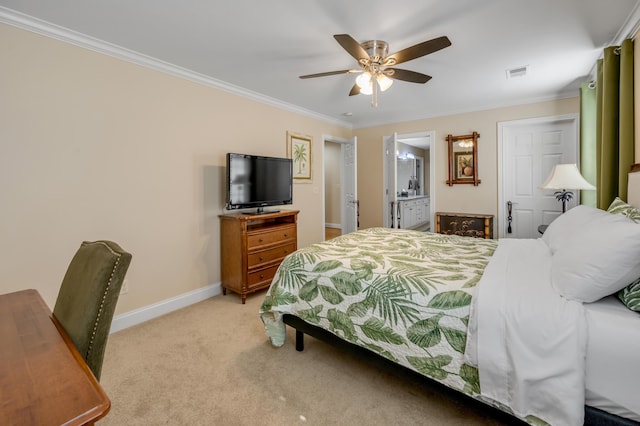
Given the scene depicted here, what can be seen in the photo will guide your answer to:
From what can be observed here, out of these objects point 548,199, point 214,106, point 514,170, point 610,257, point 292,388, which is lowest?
point 292,388

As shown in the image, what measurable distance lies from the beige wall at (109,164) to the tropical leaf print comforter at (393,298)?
4.69 ft

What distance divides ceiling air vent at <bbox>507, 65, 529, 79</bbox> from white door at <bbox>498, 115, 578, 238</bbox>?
1130 millimetres

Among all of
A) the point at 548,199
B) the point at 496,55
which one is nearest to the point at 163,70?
the point at 496,55

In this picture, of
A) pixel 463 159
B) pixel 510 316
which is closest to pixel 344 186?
pixel 463 159

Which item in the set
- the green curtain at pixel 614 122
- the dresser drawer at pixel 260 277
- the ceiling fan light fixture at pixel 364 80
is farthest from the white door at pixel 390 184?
the green curtain at pixel 614 122

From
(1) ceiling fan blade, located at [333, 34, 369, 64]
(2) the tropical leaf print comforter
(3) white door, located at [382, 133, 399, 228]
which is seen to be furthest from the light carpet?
(3) white door, located at [382, 133, 399, 228]

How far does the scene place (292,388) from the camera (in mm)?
1824

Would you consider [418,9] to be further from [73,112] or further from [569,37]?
[73,112]

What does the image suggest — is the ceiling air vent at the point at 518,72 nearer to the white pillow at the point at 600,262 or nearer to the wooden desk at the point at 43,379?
the white pillow at the point at 600,262

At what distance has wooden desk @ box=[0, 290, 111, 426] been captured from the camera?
0.62m

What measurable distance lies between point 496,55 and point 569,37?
0.53m

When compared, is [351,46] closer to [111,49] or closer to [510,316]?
[510,316]

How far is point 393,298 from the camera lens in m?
1.61

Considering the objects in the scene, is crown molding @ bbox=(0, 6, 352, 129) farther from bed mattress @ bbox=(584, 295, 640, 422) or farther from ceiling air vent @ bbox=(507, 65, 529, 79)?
bed mattress @ bbox=(584, 295, 640, 422)
